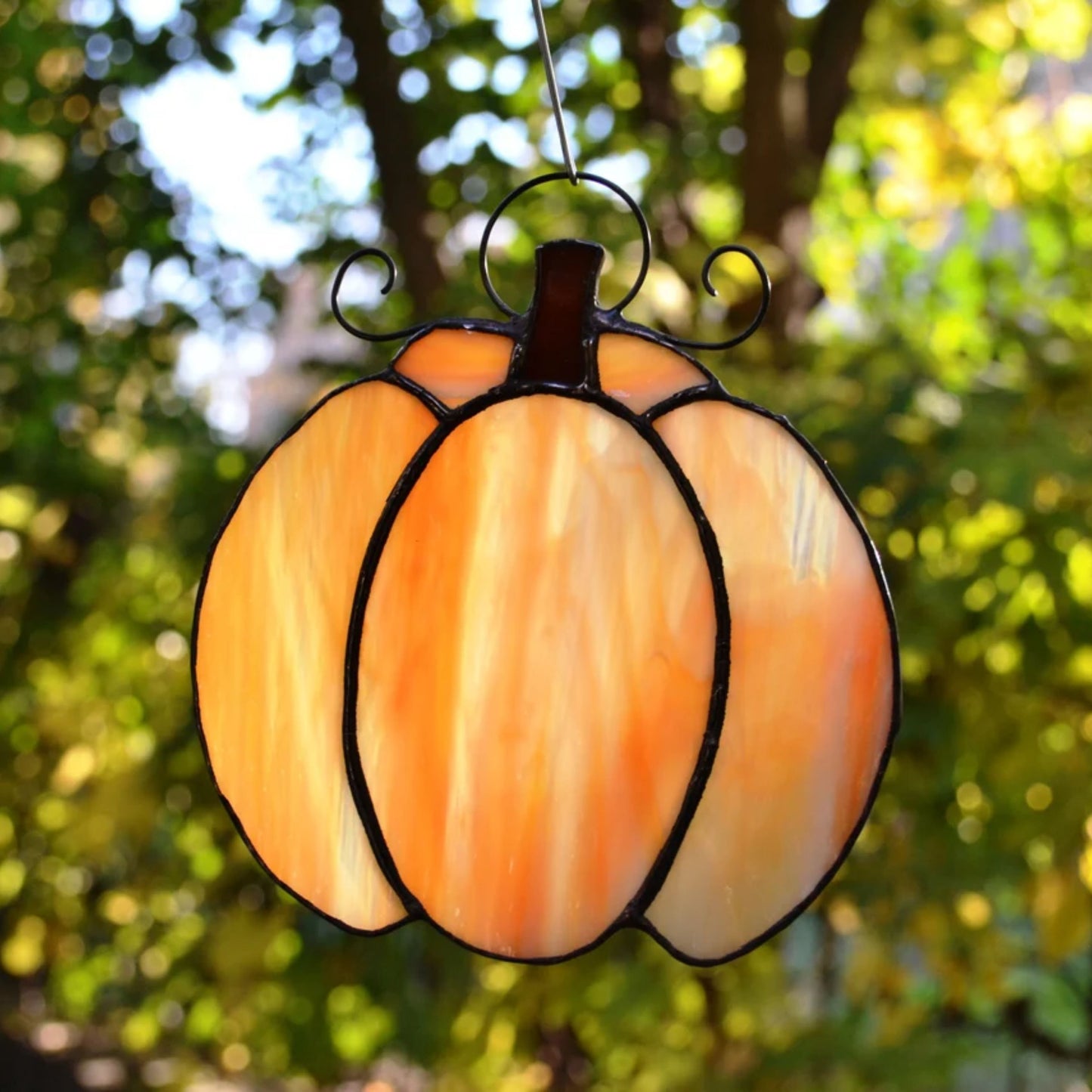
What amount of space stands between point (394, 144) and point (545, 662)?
1279 millimetres

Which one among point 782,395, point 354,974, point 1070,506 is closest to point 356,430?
point 782,395

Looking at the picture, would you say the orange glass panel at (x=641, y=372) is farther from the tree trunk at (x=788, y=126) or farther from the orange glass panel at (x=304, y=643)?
the tree trunk at (x=788, y=126)

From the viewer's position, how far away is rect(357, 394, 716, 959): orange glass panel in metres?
0.55

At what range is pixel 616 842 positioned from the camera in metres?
0.56

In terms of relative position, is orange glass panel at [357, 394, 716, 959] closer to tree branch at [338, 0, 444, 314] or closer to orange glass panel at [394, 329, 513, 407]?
orange glass panel at [394, 329, 513, 407]

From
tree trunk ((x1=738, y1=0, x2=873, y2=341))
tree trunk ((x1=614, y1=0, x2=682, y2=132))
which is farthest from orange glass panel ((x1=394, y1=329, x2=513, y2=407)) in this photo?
tree trunk ((x1=614, y1=0, x2=682, y2=132))

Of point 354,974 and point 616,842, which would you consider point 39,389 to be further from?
point 616,842

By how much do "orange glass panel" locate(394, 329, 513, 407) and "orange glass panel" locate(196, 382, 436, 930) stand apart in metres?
0.01

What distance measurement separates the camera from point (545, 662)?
55 cm

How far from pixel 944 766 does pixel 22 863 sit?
1.81 metres

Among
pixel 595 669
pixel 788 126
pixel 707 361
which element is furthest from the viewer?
pixel 788 126

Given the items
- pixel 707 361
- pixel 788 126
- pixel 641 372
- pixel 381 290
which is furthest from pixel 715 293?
pixel 788 126

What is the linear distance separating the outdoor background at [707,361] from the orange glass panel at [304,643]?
0.85 meters

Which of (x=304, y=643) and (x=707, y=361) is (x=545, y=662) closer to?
(x=304, y=643)
